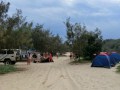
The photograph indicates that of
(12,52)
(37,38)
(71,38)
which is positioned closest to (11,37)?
(12,52)

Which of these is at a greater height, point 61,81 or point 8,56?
point 8,56

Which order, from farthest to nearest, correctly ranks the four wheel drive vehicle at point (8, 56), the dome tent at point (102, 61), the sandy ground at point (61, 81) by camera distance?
the four wheel drive vehicle at point (8, 56), the dome tent at point (102, 61), the sandy ground at point (61, 81)

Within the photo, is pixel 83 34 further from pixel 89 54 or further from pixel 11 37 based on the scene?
pixel 11 37

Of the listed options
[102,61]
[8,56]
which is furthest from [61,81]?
[8,56]

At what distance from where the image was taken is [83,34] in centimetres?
5009

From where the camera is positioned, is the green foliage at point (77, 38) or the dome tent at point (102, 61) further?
the green foliage at point (77, 38)

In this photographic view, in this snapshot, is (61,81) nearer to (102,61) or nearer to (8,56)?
(102,61)

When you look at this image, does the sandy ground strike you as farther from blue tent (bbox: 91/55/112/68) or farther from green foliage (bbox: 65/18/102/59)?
green foliage (bbox: 65/18/102/59)

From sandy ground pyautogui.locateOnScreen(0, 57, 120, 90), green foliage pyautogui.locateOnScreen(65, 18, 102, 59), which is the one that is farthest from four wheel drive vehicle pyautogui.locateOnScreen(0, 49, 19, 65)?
sandy ground pyautogui.locateOnScreen(0, 57, 120, 90)

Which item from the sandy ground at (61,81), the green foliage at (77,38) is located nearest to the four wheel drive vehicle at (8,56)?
the green foliage at (77,38)

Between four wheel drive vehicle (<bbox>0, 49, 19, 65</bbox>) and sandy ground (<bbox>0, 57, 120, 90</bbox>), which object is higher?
four wheel drive vehicle (<bbox>0, 49, 19, 65</bbox>)

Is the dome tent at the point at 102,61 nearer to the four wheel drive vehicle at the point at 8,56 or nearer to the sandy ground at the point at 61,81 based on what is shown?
the sandy ground at the point at 61,81

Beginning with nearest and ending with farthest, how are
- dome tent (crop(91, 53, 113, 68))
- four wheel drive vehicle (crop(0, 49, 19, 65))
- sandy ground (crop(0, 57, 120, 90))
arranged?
sandy ground (crop(0, 57, 120, 90))
dome tent (crop(91, 53, 113, 68))
four wheel drive vehicle (crop(0, 49, 19, 65))

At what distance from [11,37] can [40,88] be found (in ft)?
64.2
